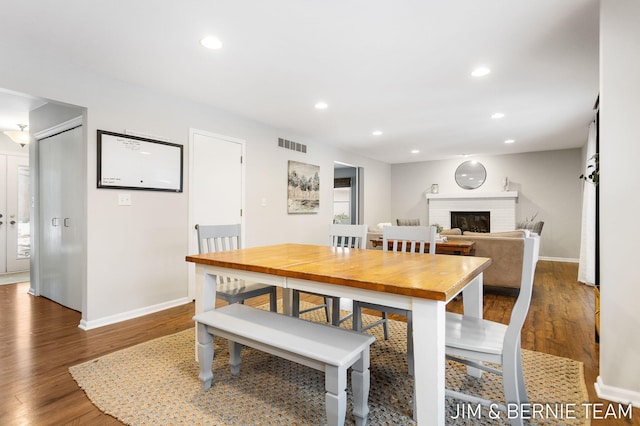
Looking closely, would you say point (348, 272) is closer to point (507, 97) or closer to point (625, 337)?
point (625, 337)

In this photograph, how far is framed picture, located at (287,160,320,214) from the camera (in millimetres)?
5324

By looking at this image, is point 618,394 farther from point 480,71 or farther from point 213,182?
point 213,182

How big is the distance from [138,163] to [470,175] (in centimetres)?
700

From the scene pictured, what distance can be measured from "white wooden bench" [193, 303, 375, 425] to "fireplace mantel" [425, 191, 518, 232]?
272 inches

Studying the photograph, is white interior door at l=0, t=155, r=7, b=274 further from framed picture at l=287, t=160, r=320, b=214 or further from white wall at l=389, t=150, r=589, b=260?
white wall at l=389, t=150, r=589, b=260

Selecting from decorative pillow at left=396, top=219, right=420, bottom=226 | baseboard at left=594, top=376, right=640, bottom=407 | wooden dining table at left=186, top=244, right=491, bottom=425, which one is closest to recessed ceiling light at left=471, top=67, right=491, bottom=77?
wooden dining table at left=186, top=244, right=491, bottom=425

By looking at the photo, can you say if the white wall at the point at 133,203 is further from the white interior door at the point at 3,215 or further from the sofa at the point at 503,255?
the white interior door at the point at 3,215

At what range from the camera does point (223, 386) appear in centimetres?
197

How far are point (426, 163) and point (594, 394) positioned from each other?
697 centimetres

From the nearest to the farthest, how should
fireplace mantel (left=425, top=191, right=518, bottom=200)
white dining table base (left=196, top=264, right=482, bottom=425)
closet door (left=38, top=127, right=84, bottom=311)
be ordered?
white dining table base (left=196, top=264, right=482, bottom=425) < closet door (left=38, top=127, right=84, bottom=311) < fireplace mantel (left=425, top=191, right=518, bottom=200)

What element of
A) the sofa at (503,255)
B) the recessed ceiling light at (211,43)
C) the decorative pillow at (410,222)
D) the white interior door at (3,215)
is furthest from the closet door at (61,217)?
the decorative pillow at (410,222)

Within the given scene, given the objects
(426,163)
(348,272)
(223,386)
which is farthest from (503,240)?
(426,163)

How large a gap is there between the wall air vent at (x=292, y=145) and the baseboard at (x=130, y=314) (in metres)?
2.59

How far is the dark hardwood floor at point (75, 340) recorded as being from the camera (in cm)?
177
